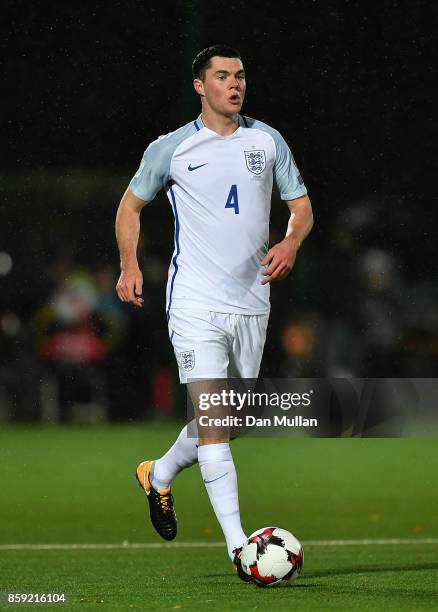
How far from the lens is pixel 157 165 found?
6.83 meters

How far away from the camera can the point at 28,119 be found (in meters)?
16.4

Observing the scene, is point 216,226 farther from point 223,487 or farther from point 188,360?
point 223,487

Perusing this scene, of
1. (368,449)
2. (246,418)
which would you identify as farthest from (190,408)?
(368,449)

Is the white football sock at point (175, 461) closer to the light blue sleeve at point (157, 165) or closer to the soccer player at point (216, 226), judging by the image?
the soccer player at point (216, 226)

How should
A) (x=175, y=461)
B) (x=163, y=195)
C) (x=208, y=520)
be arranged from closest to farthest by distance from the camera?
(x=175, y=461) → (x=208, y=520) → (x=163, y=195)

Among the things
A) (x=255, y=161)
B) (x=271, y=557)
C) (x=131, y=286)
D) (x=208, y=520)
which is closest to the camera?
(x=271, y=557)

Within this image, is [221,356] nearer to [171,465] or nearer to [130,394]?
[171,465]

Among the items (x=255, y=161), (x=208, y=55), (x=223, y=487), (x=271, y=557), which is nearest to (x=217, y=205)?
(x=255, y=161)

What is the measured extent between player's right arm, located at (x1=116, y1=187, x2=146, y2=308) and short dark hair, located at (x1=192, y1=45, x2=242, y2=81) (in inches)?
24.4

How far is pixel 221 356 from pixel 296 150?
9.50 meters

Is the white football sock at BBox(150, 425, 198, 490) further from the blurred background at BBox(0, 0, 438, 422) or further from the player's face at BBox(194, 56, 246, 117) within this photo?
the blurred background at BBox(0, 0, 438, 422)

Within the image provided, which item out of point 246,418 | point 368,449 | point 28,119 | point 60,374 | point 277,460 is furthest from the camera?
point 60,374

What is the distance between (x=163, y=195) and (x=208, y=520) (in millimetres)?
6592

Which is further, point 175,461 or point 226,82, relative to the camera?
point 175,461
